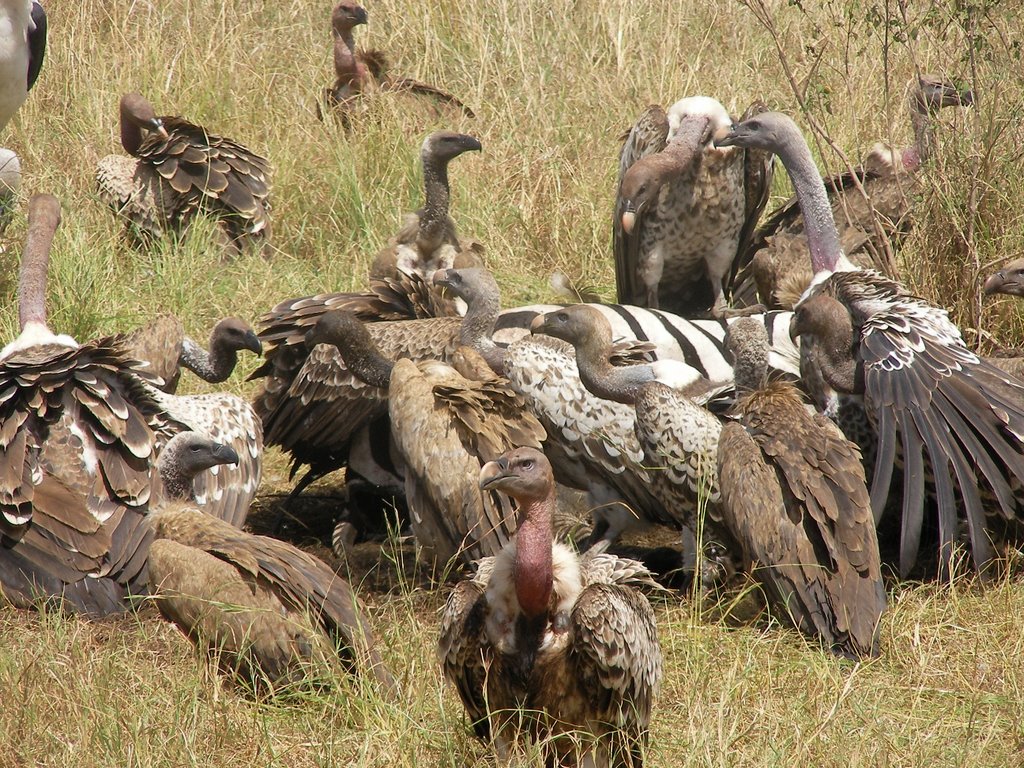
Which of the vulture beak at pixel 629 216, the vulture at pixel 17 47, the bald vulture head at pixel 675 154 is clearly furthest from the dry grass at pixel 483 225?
the vulture beak at pixel 629 216

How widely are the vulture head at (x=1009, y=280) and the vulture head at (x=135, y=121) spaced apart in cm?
447

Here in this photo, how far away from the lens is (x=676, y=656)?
3857 mm

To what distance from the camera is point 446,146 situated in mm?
6898

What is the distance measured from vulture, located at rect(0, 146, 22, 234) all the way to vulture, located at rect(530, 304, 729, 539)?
3.18 metres

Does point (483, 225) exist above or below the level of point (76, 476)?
above

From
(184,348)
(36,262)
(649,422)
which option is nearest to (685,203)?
(649,422)

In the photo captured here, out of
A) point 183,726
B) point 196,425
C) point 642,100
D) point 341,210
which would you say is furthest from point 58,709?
point 642,100

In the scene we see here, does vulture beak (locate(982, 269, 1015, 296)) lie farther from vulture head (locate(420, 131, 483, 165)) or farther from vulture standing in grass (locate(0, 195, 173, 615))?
vulture standing in grass (locate(0, 195, 173, 615))

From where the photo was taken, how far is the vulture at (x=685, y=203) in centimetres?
632

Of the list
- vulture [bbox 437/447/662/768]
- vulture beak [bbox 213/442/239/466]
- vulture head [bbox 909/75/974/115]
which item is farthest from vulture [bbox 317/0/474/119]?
vulture [bbox 437/447/662/768]

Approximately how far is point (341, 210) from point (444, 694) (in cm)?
457

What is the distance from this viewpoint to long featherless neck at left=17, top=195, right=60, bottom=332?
5688 millimetres

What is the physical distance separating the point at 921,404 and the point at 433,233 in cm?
291

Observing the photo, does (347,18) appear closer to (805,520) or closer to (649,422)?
(649,422)
